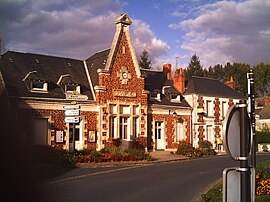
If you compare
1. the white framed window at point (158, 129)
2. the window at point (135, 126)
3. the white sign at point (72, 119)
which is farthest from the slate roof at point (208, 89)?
the white sign at point (72, 119)

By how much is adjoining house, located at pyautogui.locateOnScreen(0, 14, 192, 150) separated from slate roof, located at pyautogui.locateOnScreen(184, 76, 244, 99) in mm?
3850

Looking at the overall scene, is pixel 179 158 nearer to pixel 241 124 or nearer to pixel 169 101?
pixel 169 101

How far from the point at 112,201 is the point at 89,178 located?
510 cm

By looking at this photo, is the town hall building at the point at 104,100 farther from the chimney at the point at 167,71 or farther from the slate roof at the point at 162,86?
the chimney at the point at 167,71

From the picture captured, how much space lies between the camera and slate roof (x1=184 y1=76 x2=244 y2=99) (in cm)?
3576

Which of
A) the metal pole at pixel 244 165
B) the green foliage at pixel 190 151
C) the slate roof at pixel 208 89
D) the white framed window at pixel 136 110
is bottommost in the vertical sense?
the green foliage at pixel 190 151

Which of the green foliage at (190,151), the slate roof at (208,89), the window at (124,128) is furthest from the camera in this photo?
the slate roof at (208,89)

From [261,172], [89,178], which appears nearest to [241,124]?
[261,172]

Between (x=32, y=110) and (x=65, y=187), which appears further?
(x=32, y=110)

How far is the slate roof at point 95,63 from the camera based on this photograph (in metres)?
29.2

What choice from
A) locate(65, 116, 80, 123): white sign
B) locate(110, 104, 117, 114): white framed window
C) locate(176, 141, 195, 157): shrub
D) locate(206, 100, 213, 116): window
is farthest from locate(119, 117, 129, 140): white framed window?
locate(206, 100, 213, 116): window

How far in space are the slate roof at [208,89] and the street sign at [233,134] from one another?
100 feet

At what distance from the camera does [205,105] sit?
35.7 metres

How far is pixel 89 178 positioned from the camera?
1534 centimetres
